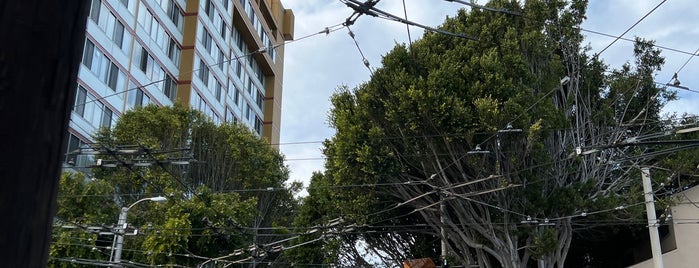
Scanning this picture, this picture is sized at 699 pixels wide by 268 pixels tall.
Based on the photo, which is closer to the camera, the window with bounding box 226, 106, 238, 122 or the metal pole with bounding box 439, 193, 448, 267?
the metal pole with bounding box 439, 193, 448, 267

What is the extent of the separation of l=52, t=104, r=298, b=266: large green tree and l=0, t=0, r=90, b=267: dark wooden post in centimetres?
1390

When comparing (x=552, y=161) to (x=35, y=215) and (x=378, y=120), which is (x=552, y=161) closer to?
(x=378, y=120)

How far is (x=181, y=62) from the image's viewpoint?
39.7 meters

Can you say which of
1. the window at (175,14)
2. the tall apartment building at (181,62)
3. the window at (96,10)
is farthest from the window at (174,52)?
the window at (96,10)

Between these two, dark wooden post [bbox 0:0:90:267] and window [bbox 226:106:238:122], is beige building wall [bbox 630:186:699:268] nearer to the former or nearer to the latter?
dark wooden post [bbox 0:0:90:267]

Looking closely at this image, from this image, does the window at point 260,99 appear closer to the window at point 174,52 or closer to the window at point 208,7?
the window at point 208,7

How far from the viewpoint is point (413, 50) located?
20719mm

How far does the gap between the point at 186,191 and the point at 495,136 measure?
11.9m

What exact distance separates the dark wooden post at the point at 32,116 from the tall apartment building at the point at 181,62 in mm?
19204

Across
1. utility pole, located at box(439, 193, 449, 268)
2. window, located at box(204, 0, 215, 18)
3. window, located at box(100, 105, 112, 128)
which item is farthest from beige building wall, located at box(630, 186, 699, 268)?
window, located at box(204, 0, 215, 18)

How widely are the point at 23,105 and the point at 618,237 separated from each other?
2825cm

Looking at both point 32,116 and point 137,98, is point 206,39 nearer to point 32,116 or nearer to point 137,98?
point 137,98

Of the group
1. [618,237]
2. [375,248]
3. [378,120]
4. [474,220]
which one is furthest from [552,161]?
[618,237]

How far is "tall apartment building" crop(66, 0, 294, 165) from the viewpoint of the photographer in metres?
30.0
